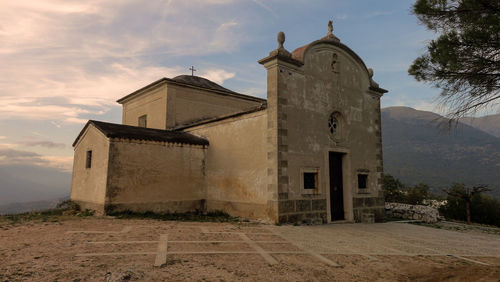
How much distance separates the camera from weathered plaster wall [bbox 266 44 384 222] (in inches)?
414

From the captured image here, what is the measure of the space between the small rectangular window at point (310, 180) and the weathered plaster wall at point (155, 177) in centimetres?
491

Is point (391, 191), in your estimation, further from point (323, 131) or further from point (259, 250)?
point (259, 250)

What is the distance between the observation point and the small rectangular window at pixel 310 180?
36.3ft

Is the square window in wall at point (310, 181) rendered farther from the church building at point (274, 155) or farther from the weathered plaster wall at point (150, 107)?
the weathered plaster wall at point (150, 107)

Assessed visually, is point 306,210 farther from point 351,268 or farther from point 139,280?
point 139,280

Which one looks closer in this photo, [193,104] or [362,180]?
[362,180]

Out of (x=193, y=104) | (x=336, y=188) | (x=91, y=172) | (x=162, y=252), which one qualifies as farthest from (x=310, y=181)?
(x=193, y=104)

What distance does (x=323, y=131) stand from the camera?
38.7 feet

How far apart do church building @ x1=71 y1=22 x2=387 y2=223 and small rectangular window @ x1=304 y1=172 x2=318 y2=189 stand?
0.04m

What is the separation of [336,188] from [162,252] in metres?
8.37

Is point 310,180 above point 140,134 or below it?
below

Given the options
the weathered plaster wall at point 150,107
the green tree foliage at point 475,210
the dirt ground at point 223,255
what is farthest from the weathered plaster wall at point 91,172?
the green tree foliage at point 475,210

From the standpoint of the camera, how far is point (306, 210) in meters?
10.8

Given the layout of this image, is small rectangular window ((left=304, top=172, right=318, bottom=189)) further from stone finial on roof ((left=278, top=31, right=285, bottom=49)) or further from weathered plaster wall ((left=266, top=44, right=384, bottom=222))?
stone finial on roof ((left=278, top=31, right=285, bottom=49))
